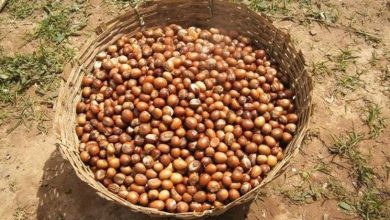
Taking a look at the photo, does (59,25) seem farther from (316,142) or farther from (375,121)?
(375,121)

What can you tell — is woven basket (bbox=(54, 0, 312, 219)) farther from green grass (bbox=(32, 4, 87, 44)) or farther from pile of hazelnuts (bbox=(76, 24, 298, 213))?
green grass (bbox=(32, 4, 87, 44))

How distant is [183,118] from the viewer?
3834 millimetres

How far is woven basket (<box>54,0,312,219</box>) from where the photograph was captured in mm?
3574

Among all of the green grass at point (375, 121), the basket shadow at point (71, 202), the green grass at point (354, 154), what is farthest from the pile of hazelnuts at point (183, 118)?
the green grass at point (375, 121)

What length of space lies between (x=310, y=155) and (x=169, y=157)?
1591mm

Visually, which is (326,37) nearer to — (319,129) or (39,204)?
(319,129)

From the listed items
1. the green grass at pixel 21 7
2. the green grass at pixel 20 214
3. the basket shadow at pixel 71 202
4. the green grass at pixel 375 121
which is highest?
the green grass at pixel 21 7

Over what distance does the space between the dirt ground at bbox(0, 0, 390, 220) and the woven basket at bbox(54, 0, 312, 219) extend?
633 mm

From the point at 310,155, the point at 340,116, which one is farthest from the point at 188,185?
the point at 340,116

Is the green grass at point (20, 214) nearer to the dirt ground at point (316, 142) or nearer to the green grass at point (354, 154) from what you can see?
the dirt ground at point (316, 142)

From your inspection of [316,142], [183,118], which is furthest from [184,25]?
[316,142]

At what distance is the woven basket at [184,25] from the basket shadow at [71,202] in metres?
0.55

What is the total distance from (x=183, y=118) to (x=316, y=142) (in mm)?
1549

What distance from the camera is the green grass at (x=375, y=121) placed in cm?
443
